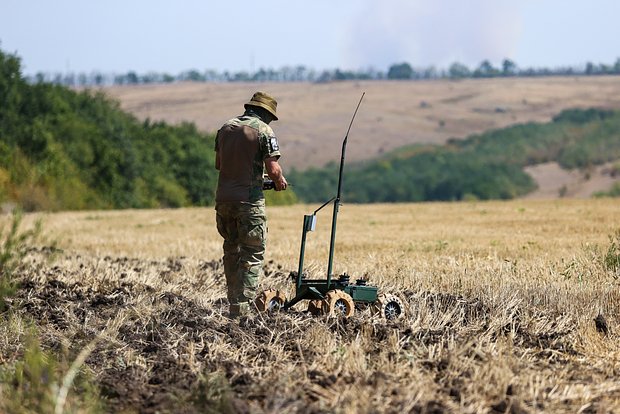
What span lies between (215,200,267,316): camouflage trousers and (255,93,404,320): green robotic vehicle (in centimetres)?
17

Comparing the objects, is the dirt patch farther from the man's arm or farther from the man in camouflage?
the man's arm

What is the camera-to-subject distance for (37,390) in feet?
20.1

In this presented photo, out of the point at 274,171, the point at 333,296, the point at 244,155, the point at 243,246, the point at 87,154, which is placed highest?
the point at 244,155

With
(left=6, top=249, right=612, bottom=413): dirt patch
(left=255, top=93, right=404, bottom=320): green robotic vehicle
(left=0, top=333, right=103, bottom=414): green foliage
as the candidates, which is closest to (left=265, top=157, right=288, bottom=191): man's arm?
(left=255, top=93, right=404, bottom=320): green robotic vehicle

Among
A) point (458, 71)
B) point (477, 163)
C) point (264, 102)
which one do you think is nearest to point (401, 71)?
point (458, 71)

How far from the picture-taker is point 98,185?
50.0m

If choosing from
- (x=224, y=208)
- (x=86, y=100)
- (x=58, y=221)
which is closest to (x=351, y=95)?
(x=86, y=100)

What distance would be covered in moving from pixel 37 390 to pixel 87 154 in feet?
145

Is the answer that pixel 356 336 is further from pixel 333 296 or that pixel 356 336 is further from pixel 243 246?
pixel 243 246

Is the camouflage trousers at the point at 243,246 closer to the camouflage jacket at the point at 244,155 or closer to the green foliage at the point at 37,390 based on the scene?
the camouflage jacket at the point at 244,155

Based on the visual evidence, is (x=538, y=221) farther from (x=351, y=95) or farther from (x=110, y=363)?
(x=351, y=95)

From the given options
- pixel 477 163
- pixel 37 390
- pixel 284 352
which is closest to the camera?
pixel 37 390

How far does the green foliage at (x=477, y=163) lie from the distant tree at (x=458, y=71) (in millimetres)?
58428

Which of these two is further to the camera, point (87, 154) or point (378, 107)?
point (378, 107)
